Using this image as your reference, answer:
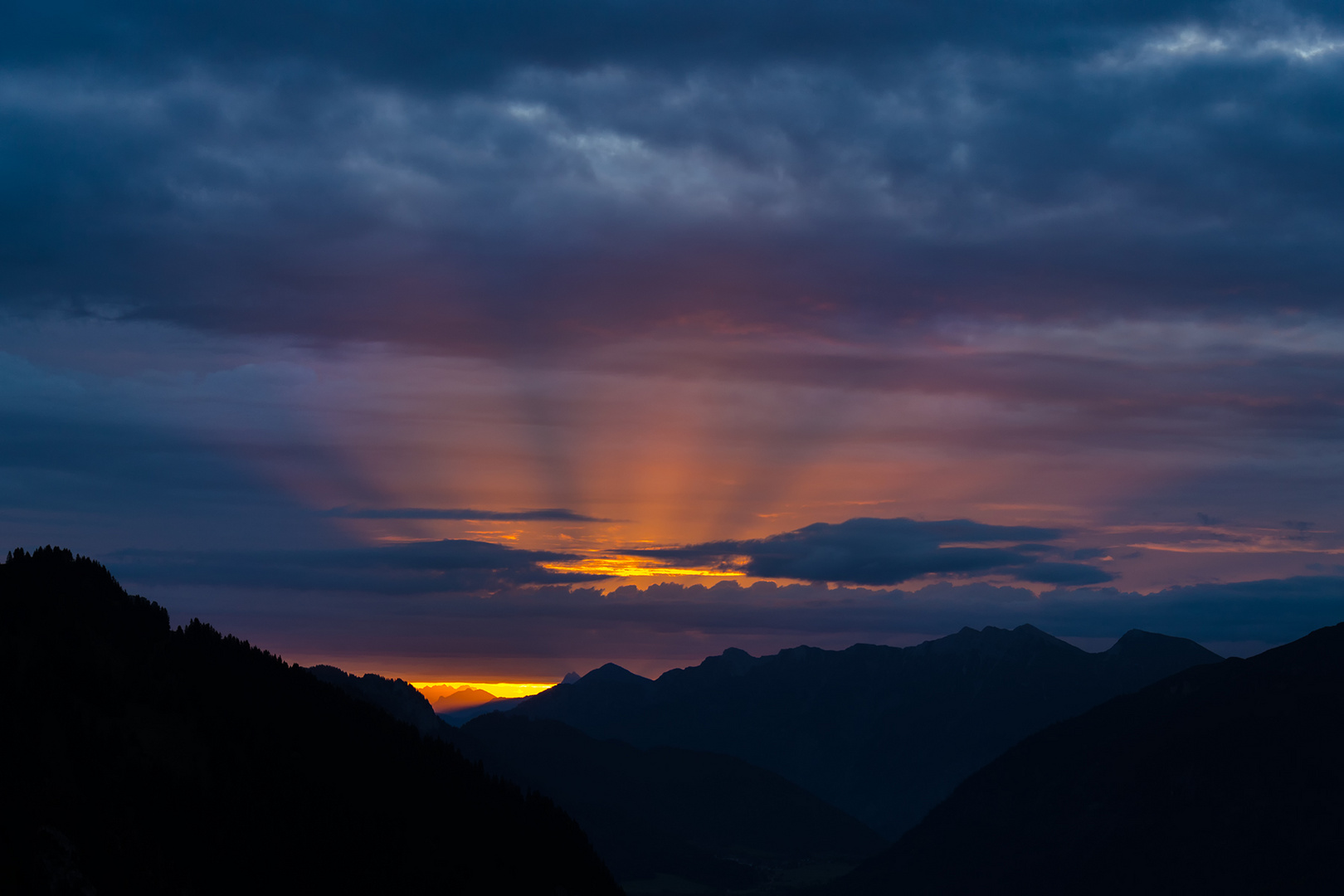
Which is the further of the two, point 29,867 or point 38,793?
point 38,793

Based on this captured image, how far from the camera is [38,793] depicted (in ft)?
649

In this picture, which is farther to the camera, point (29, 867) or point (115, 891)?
point (115, 891)

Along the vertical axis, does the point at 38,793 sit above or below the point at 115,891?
above

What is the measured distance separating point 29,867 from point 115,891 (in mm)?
18487

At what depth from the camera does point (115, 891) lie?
190750 mm

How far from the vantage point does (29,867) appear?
575 feet

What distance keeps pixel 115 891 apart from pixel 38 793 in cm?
2113
